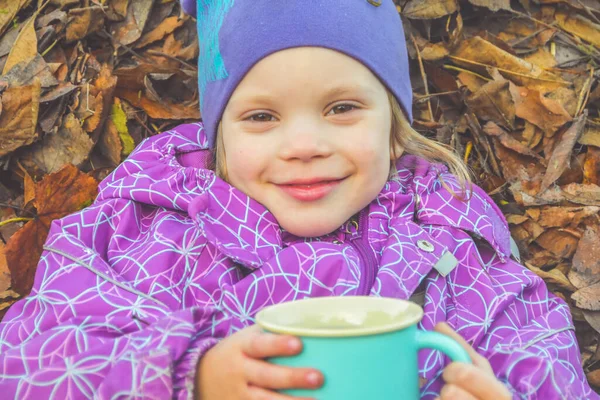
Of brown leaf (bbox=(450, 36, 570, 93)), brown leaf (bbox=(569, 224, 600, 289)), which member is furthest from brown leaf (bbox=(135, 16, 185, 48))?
brown leaf (bbox=(569, 224, 600, 289))

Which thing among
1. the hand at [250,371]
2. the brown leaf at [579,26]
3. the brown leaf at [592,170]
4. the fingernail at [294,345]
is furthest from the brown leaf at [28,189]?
the brown leaf at [579,26]

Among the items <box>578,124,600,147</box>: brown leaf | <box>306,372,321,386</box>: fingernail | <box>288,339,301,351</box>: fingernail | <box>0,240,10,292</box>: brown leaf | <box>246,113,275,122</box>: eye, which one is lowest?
<box>0,240,10,292</box>: brown leaf

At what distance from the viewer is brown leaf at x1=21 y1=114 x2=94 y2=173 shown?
2.50 metres

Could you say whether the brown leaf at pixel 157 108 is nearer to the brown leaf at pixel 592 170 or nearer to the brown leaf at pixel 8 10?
the brown leaf at pixel 8 10

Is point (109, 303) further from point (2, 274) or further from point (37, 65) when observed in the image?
point (37, 65)

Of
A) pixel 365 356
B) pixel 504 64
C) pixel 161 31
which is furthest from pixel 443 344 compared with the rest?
pixel 161 31

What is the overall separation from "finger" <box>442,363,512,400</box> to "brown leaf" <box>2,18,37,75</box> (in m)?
2.07

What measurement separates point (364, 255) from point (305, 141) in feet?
1.35

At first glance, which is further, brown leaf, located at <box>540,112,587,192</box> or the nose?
brown leaf, located at <box>540,112,587,192</box>

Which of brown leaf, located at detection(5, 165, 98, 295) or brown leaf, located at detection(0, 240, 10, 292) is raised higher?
brown leaf, located at detection(5, 165, 98, 295)

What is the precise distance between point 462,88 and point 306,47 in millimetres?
1082

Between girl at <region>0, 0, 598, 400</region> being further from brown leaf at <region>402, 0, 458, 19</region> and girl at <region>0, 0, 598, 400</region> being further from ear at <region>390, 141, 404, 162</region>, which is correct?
brown leaf at <region>402, 0, 458, 19</region>

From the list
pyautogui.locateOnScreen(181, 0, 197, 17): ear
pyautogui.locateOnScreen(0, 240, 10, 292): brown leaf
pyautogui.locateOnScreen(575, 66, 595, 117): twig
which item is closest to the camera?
pyautogui.locateOnScreen(0, 240, 10, 292): brown leaf

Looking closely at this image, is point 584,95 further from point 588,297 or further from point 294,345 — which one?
point 294,345
